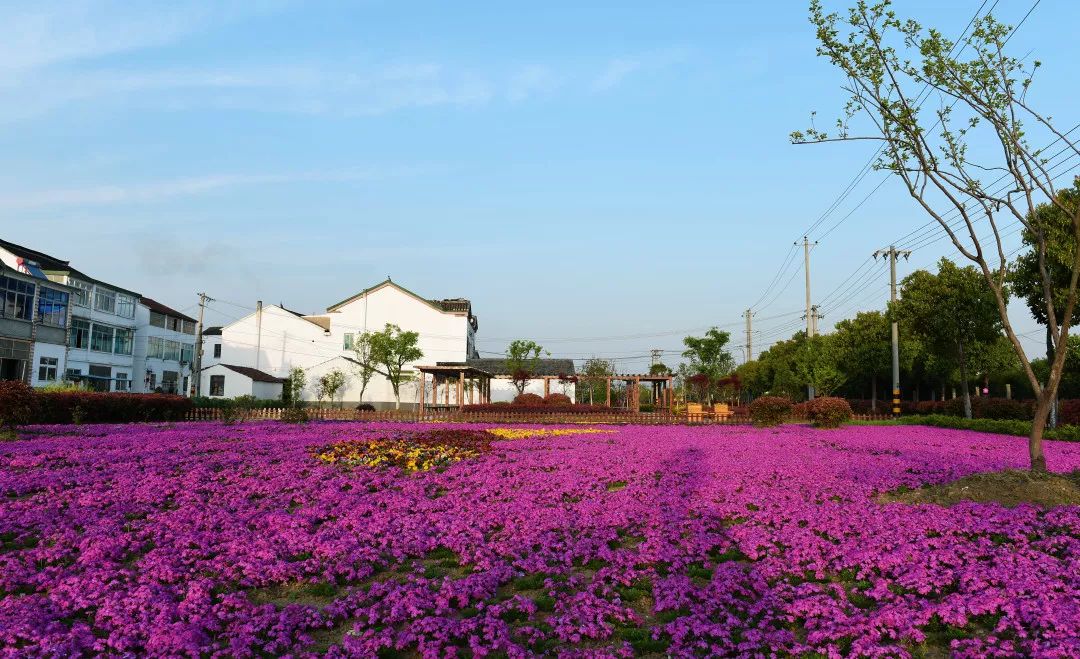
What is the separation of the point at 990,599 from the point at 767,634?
2.21 m

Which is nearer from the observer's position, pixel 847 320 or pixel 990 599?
pixel 990 599

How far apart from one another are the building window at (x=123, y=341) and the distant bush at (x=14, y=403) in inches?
1885

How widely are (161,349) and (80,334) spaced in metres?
14.6

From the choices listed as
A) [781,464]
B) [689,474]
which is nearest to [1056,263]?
[781,464]

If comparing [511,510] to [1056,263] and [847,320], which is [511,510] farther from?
[847,320]

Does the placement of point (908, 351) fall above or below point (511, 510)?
above

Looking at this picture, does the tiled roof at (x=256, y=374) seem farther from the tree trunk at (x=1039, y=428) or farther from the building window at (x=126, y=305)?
the tree trunk at (x=1039, y=428)

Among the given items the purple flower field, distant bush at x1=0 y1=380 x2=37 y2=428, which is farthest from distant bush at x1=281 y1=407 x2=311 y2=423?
the purple flower field

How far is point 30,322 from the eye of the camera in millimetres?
46188

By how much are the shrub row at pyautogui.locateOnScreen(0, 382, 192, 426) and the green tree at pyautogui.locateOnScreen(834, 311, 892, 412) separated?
46221 millimetres

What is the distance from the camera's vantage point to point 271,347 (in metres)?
74.0

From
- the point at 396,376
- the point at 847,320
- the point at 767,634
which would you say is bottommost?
the point at 767,634

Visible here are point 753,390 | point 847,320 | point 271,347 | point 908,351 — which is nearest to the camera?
point 908,351

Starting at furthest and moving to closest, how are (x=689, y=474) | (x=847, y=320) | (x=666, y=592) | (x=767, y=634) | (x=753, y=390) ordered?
(x=753, y=390)
(x=847, y=320)
(x=689, y=474)
(x=666, y=592)
(x=767, y=634)
